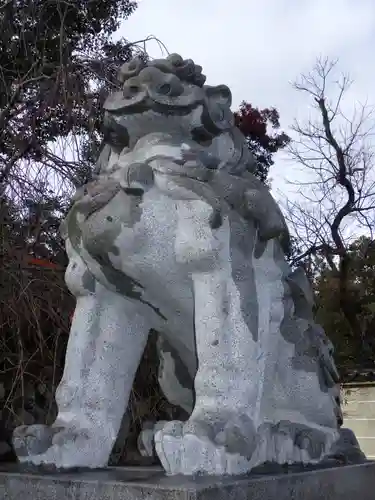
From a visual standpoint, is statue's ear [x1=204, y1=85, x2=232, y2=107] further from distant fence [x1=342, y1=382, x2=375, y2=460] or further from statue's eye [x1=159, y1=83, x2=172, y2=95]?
distant fence [x1=342, y1=382, x2=375, y2=460]

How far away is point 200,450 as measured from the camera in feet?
4.36

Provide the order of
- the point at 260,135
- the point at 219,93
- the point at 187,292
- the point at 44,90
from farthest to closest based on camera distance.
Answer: the point at 260,135 → the point at 44,90 → the point at 219,93 → the point at 187,292

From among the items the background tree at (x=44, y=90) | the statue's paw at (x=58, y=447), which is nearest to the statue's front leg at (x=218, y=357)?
the statue's paw at (x=58, y=447)

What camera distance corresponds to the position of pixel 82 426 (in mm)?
1579

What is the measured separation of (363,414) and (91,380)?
9.33 meters

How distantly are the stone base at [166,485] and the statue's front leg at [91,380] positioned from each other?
0.20 ft

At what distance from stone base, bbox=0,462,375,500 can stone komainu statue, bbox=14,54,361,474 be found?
0.24 ft

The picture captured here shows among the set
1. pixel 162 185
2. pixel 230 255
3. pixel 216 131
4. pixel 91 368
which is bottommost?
pixel 91 368

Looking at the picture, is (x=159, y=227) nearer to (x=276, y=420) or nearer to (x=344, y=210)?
(x=276, y=420)

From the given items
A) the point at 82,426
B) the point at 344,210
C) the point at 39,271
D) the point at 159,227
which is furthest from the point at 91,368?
the point at 344,210

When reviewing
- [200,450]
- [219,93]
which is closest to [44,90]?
[219,93]

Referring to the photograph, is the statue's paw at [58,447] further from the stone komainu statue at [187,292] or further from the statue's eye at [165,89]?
the statue's eye at [165,89]

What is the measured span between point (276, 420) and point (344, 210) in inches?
313

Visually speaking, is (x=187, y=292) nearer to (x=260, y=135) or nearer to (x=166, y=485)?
(x=166, y=485)
